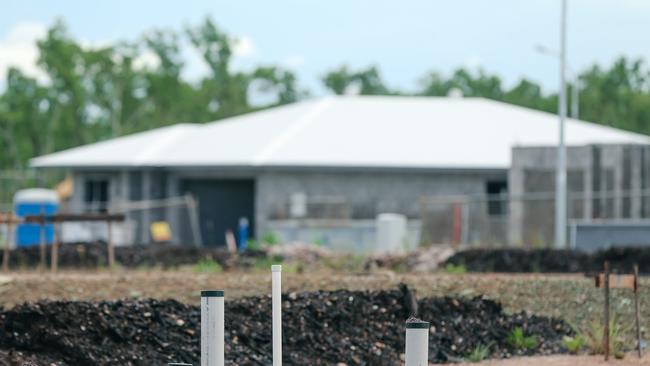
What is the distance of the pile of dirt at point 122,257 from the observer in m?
32.0

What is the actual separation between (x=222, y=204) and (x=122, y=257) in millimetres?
18826

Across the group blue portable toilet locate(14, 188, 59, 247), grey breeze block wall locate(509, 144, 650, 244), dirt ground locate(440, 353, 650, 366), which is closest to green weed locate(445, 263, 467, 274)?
dirt ground locate(440, 353, 650, 366)

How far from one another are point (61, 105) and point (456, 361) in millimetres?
64959

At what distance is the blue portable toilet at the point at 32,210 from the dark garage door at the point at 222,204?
23.6ft

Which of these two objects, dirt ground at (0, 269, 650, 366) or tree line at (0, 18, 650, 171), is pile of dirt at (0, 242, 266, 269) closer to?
dirt ground at (0, 269, 650, 366)

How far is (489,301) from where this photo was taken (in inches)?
709

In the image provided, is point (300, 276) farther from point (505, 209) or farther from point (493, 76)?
point (493, 76)

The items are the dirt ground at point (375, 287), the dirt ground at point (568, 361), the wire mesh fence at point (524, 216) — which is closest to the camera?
the dirt ground at point (568, 361)

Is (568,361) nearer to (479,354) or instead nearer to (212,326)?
(479,354)

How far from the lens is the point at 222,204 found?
51.9 meters

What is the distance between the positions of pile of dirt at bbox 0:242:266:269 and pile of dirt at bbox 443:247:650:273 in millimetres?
4720

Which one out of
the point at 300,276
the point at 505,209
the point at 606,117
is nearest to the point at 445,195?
the point at 505,209

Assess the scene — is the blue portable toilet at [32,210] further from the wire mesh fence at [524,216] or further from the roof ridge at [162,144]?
the wire mesh fence at [524,216]

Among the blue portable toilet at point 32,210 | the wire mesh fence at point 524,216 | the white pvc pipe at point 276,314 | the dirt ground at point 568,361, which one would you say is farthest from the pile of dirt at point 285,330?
the blue portable toilet at point 32,210
